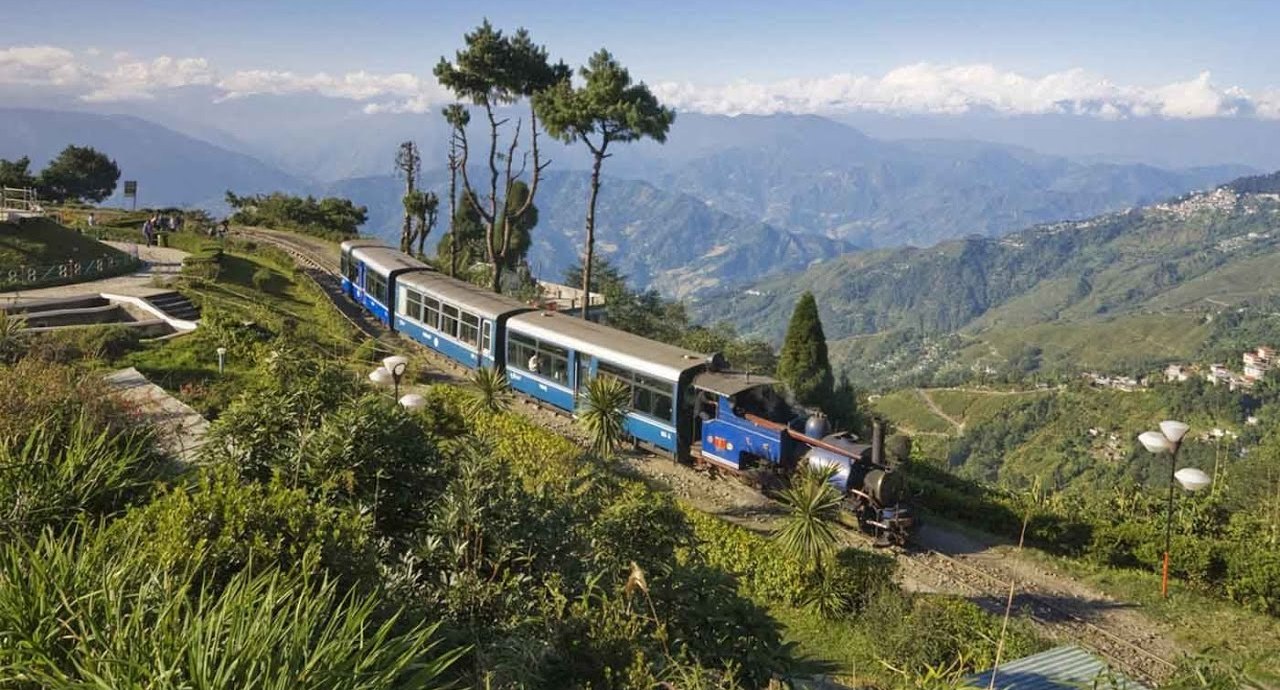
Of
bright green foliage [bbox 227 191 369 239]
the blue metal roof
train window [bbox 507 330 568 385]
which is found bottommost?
the blue metal roof

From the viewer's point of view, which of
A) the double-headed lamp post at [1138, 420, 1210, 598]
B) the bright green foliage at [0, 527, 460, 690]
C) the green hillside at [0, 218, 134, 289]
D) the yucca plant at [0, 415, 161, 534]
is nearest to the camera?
Result: the bright green foliage at [0, 527, 460, 690]

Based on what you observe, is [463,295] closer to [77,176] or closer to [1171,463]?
[1171,463]

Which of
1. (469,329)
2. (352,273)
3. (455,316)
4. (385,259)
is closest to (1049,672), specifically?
(469,329)

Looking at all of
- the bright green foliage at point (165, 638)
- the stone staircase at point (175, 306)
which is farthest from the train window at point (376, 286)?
the bright green foliage at point (165, 638)

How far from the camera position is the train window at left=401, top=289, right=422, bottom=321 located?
86.7 ft

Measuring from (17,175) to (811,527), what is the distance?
58.1 meters

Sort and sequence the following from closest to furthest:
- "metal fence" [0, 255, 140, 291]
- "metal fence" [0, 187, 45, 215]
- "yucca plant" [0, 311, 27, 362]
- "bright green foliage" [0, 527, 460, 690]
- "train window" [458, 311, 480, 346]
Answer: "bright green foliage" [0, 527, 460, 690] → "yucca plant" [0, 311, 27, 362] → "train window" [458, 311, 480, 346] → "metal fence" [0, 255, 140, 291] → "metal fence" [0, 187, 45, 215]

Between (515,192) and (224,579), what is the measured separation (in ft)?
130

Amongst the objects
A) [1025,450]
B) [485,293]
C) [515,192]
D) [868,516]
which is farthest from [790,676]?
[1025,450]

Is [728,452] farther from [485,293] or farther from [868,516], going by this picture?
[485,293]

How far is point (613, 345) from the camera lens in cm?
1911

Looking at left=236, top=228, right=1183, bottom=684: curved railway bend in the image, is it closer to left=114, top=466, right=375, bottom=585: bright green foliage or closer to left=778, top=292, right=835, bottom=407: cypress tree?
left=778, top=292, right=835, bottom=407: cypress tree

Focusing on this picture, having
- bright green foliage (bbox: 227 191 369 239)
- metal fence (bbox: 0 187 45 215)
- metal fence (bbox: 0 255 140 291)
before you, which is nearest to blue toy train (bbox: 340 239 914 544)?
metal fence (bbox: 0 255 140 291)

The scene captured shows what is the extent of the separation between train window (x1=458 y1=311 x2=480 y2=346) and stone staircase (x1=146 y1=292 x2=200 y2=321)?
9394 mm
